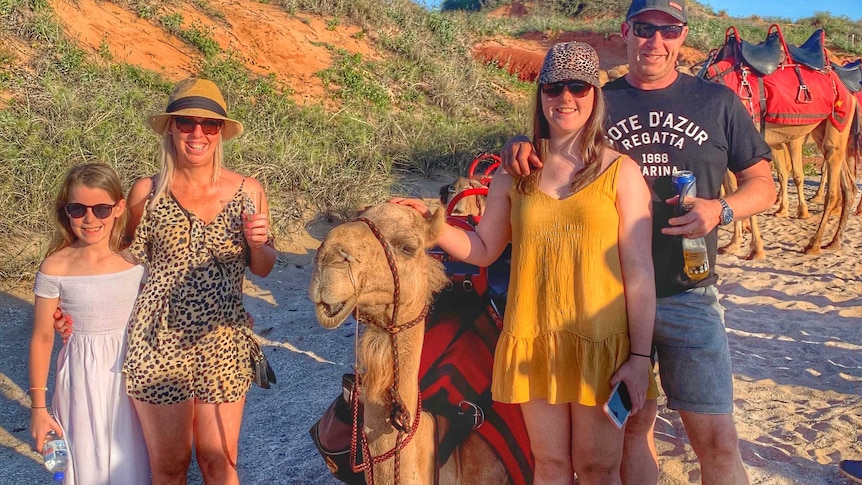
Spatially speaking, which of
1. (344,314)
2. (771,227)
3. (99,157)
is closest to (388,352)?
(344,314)

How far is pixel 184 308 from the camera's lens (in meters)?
2.67

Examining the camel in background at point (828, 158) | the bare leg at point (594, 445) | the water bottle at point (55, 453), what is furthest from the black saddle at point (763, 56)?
the water bottle at point (55, 453)

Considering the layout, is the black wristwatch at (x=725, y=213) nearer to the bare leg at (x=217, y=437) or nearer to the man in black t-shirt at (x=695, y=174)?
the man in black t-shirt at (x=695, y=174)

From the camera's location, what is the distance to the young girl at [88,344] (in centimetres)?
273

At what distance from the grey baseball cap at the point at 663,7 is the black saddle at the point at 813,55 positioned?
21.8 feet

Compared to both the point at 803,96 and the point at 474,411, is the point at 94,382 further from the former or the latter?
the point at 803,96

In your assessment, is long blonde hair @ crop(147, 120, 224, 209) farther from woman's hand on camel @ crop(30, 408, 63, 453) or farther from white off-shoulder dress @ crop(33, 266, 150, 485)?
woman's hand on camel @ crop(30, 408, 63, 453)

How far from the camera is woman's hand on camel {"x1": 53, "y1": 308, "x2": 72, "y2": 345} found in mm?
2748

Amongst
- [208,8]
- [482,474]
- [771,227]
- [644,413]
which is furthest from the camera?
[208,8]

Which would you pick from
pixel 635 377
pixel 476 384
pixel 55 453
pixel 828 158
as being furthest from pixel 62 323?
pixel 828 158

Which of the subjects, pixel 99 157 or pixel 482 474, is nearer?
pixel 482 474

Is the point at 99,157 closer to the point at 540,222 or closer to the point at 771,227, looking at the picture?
the point at 540,222

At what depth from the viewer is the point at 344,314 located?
2.01 m

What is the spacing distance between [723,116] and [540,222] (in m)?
0.96
